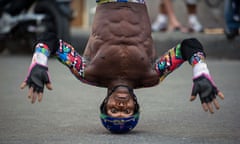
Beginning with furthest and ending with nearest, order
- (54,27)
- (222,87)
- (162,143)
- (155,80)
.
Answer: (54,27) < (222,87) < (155,80) < (162,143)

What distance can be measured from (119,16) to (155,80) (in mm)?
505

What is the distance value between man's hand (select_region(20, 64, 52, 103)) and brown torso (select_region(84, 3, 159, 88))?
0.48 meters

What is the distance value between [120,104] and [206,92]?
0.59 m

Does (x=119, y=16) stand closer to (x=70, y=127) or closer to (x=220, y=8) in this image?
(x=70, y=127)

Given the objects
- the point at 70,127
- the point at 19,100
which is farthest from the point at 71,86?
the point at 70,127

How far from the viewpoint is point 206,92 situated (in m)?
4.72

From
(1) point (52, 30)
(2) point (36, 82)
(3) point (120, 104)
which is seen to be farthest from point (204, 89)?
(1) point (52, 30)

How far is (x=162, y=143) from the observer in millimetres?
4770

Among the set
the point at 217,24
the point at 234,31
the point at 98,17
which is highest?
the point at 98,17

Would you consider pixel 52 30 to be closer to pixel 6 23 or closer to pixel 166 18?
pixel 6 23

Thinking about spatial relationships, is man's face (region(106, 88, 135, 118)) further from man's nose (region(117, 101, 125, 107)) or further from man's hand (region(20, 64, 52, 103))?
man's hand (region(20, 64, 52, 103))

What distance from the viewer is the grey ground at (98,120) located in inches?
195

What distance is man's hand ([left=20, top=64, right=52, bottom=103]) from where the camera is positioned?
471cm

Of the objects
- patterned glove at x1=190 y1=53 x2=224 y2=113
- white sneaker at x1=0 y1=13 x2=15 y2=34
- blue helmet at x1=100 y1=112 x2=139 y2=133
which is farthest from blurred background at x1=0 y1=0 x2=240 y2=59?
patterned glove at x1=190 y1=53 x2=224 y2=113
